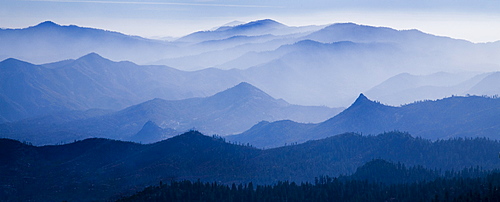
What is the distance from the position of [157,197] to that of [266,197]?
3030 centimetres

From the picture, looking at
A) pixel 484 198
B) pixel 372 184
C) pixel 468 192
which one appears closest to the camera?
pixel 484 198

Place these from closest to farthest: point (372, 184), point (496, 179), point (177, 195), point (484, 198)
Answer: point (484, 198) < point (496, 179) < point (177, 195) < point (372, 184)

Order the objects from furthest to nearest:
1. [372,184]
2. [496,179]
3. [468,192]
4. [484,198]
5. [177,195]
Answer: [372,184] < [177,195] < [496,179] < [468,192] < [484,198]

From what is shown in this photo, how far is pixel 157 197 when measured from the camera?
577ft

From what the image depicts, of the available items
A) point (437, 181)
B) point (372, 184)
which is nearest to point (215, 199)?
point (372, 184)

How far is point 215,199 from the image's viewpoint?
17575 centimetres

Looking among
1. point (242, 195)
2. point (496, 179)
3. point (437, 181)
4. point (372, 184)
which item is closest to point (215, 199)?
point (242, 195)

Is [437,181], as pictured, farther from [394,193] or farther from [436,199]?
[436,199]

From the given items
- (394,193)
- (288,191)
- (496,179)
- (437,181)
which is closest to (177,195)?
(288,191)

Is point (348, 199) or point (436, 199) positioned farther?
point (348, 199)

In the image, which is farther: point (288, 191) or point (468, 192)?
point (288, 191)

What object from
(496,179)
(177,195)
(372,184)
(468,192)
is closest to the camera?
(468,192)

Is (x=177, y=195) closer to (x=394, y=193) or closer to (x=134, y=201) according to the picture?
(x=134, y=201)

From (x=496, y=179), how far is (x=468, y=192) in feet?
55.2
